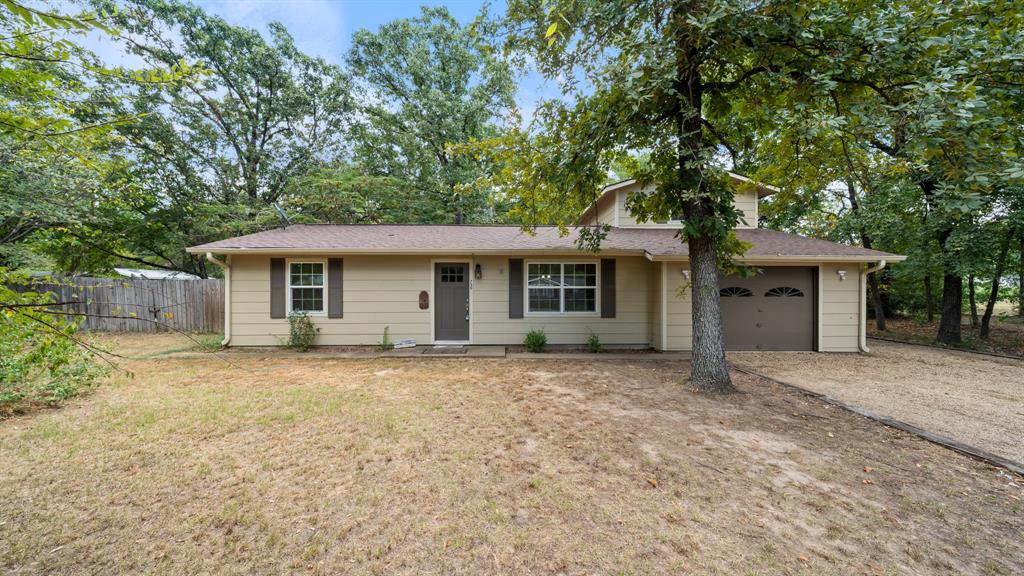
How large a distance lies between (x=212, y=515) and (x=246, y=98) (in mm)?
18127

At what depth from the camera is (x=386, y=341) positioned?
8109 mm

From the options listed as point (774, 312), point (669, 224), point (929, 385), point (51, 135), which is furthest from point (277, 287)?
point (929, 385)

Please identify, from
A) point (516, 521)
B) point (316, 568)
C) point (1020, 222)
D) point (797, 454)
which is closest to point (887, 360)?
point (1020, 222)

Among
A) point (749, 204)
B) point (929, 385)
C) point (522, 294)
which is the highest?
point (749, 204)

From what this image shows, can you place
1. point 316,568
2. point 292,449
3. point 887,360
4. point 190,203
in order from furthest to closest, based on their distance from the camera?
point 190,203, point 887,360, point 292,449, point 316,568

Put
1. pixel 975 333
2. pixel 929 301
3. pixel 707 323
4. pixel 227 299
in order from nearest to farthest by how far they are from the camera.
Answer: pixel 707 323, pixel 227 299, pixel 975 333, pixel 929 301

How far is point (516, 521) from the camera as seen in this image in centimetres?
222

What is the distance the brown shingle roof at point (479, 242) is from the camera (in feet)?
24.9

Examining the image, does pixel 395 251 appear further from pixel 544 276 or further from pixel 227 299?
pixel 227 299

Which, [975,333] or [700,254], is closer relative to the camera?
[700,254]

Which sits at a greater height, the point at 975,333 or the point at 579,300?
the point at 579,300

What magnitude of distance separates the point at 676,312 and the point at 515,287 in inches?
139

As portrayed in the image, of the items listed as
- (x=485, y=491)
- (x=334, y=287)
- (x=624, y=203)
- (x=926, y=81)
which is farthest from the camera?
(x=624, y=203)

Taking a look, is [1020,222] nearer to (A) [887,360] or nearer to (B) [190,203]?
(A) [887,360]
